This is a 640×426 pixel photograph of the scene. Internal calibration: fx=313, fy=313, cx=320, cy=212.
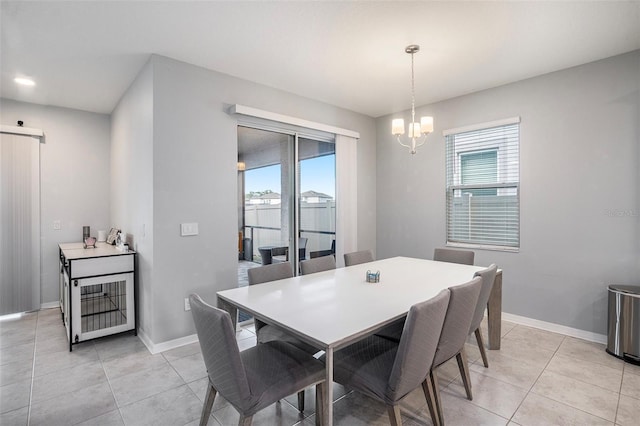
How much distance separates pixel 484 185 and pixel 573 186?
2.83 feet

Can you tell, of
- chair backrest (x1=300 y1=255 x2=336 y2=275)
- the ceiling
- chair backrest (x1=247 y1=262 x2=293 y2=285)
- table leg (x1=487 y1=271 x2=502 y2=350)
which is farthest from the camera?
table leg (x1=487 y1=271 x2=502 y2=350)

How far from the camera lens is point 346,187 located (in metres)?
4.50

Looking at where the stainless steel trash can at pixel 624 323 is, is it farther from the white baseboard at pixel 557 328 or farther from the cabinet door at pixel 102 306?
the cabinet door at pixel 102 306

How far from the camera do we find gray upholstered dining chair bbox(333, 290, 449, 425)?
56.4 inches

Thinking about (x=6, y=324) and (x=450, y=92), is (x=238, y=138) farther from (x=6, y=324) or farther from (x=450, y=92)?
(x=6, y=324)

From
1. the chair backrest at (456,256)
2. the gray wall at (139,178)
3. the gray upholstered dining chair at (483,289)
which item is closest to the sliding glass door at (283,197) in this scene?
the gray wall at (139,178)

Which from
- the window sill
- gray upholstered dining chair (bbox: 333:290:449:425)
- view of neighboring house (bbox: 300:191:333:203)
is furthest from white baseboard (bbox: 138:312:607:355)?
view of neighboring house (bbox: 300:191:333:203)

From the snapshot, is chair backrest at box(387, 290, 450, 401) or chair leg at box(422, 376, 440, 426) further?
chair leg at box(422, 376, 440, 426)

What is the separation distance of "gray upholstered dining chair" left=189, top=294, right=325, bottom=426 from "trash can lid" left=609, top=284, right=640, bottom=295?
9.13ft

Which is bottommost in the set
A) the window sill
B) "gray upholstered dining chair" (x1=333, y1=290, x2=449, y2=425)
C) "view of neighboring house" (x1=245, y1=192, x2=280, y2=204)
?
"gray upholstered dining chair" (x1=333, y1=290, x2=449, y2=425)

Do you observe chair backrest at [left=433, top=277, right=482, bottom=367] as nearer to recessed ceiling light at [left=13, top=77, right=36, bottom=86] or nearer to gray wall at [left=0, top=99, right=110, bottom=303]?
recessed ceiling light at [left=13, top=77, right=36, bottom=86]

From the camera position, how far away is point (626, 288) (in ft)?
9.04

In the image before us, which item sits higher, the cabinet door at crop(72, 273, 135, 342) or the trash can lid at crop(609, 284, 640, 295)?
the trash can lid at crop(609, 284, 640, 295)

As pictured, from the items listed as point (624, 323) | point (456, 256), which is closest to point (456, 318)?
point (456, 256)
